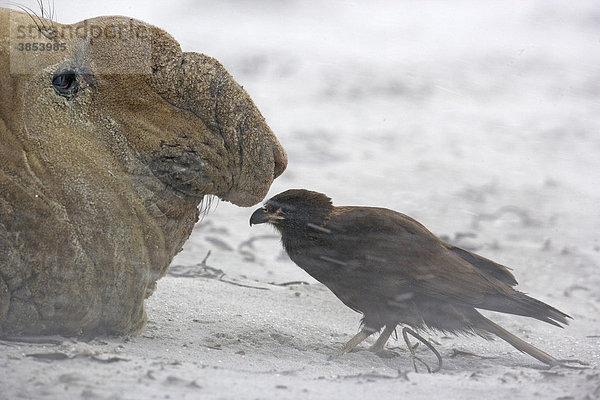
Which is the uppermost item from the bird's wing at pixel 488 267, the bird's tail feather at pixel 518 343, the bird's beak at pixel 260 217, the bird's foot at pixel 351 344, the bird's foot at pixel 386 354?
the bird's beak at pixel 260 217

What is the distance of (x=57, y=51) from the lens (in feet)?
10.2

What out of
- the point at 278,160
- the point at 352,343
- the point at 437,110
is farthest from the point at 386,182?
the point at 278,160

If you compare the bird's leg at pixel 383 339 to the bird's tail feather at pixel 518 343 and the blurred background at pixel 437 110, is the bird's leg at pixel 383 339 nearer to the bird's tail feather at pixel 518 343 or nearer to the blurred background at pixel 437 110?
the bird's tail feather at pixel 518 343

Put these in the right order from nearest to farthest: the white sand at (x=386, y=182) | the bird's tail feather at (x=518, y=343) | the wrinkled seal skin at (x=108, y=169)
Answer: the white sand at (x=386, y=182)
the wrinkled seal skin at (x=108, y=169)
the bird's tail feather at (x=518, y=343)

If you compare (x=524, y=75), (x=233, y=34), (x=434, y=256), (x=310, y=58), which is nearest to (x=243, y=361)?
(x=434, y=256)

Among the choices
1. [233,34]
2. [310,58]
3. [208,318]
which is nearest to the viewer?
[208,318]

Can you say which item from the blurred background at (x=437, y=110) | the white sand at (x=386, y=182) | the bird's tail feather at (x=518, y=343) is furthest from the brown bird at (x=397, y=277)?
the blurred background at (x=437, y=110)

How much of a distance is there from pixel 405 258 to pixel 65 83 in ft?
5.98

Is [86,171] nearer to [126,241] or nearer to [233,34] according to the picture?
[126,241]

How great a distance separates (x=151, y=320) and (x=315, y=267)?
882 millimetres

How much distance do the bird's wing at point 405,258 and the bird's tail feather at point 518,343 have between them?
0.14 meters

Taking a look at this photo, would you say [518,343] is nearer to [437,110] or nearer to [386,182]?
[386,182]

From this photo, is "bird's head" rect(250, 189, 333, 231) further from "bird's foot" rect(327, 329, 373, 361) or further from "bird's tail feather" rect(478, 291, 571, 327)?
"bird's tail feather" rect(478, 291, 571, 327)

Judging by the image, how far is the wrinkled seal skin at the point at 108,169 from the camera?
2.97 m
